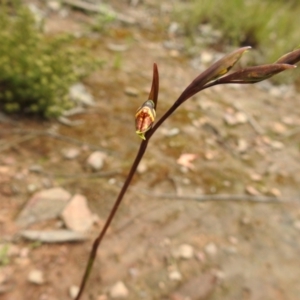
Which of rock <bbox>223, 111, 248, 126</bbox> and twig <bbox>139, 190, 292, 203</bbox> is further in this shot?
rock <bbox>223, 111, 248, 126</bbox>

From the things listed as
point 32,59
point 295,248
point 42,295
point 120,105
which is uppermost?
point 32,59

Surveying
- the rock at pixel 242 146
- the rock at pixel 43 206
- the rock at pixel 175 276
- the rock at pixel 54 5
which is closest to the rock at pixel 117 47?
the rock at pixel 54 5

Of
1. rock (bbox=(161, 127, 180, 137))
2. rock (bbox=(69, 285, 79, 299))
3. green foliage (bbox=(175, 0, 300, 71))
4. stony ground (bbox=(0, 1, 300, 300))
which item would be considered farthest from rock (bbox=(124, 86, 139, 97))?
green foliage (bbox=(175, 0, 300, 71))

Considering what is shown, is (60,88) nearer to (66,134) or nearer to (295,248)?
(66,134)

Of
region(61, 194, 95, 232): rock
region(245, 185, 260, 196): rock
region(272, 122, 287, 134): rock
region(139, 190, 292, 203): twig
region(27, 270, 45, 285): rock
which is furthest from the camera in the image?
region(272, 122, 287, 134): rock

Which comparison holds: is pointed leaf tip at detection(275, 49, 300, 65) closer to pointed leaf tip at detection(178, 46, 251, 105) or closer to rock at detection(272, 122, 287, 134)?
pointed leaf tip at detection(178, 46, 251, 105)

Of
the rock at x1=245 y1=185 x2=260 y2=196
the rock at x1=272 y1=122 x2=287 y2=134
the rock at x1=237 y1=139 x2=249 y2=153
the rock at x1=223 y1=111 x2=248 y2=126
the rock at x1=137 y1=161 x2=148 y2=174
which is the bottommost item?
the rock at x1=137 y1=161 x2=148 y2=174

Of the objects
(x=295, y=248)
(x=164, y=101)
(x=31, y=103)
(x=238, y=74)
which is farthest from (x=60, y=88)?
(x=238, y=74)
